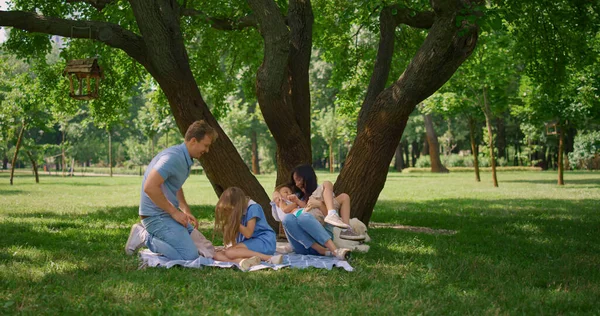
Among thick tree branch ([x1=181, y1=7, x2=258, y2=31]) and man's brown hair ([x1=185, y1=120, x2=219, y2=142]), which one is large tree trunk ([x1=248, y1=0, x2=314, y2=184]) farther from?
man's brown hair ([x1=185, y1=120, x2=219, y2=142])

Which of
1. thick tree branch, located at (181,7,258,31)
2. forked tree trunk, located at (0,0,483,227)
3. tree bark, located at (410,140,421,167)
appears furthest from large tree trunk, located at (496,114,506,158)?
forked tree trunk, located at (0,0,483,227)

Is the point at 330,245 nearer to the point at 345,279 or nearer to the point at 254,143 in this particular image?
the point at 345,279

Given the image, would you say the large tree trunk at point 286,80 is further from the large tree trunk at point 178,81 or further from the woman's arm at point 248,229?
the woman's arm at point 248,229

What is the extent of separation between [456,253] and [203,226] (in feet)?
17.9

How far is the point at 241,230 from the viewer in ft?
23.7

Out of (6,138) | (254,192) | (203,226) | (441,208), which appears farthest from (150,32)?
(6,138)

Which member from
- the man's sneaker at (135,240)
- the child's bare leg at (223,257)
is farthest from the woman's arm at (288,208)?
Answer: the man's sneaker at (135,240)

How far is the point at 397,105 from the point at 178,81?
3615 millimetres

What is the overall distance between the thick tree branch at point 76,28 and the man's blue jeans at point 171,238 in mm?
3974

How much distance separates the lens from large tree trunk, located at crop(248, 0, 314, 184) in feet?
31.9

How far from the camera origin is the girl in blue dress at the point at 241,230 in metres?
7.15

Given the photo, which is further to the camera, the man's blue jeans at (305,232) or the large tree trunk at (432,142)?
the large tree trunk at (432,142)

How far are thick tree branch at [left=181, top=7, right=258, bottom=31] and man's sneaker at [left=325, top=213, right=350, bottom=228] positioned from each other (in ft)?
15.8

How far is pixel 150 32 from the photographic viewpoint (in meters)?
9.88
